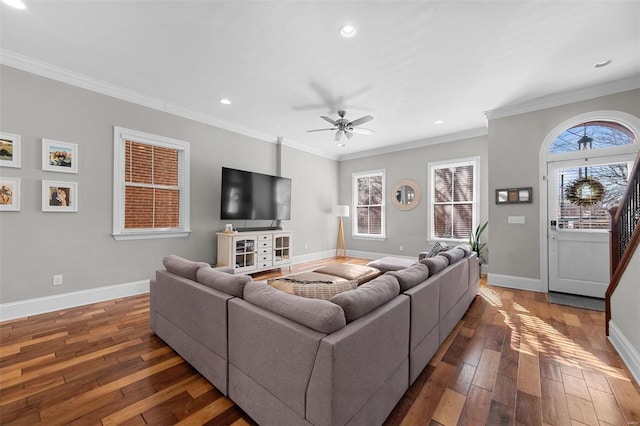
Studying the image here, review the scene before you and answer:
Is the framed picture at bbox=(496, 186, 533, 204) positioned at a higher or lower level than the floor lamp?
higher

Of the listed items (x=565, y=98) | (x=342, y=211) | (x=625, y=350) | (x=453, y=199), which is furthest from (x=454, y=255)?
(x=342, y=211)

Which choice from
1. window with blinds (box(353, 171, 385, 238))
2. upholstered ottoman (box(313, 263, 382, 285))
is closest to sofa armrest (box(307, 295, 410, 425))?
upholstered ottoman (box(313, 263, 382, 285))

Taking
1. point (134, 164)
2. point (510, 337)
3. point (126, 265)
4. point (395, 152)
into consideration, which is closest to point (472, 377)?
point (510, 337)

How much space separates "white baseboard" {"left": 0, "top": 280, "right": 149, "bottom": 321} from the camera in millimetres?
2779

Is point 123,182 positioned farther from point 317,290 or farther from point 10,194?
point 317,290

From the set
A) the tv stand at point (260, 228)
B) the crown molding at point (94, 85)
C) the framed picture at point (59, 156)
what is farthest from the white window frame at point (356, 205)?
the framed picture at point (59, 156)

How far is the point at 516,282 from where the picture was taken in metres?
4.02

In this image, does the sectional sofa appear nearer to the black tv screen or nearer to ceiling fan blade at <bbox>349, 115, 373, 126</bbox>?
ceiling fan blade at <bbox>349, 115, 373, 126</bbox>

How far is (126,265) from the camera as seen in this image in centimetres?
356

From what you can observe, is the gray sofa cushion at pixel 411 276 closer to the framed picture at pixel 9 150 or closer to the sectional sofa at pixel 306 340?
the sectional sofa at pixel 306 340

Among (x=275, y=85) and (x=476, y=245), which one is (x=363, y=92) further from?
(x=476, y=245)

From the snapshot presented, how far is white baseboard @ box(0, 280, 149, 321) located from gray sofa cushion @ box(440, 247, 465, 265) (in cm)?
402

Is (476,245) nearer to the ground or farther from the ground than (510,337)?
farther from the ground

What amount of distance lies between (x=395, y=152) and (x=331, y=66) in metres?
3.73
